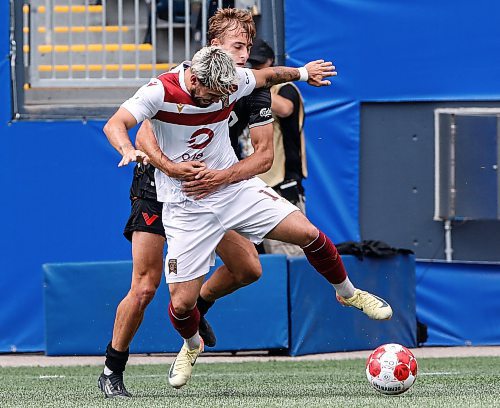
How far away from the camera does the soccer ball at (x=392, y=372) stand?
20.5 ft

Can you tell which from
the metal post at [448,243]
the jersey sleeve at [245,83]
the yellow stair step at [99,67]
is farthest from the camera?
the yellow stair step at [99,67]

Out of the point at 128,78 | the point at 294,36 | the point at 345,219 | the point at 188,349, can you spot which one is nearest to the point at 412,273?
the point at 345,219

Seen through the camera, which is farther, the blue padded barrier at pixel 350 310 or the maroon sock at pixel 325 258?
the blue padded barrier at pixel 350 310

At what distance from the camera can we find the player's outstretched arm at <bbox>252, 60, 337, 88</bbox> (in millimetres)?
7061

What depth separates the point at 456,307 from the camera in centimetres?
1150

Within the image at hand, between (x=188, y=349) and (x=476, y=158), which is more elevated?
(x=476, y=158)

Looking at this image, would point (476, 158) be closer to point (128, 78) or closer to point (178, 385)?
point (128, 78)

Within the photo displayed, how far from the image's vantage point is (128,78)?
12.0 meters

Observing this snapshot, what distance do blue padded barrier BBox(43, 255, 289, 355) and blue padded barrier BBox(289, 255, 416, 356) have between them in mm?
117

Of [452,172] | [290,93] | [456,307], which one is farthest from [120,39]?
[456,307]

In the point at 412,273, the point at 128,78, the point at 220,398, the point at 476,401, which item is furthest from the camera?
the point at 128,78

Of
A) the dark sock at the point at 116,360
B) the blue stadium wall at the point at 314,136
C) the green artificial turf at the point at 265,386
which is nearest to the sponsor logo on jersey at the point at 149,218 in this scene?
the dark sock at the point at 116,360

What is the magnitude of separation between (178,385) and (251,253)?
2.96 feet

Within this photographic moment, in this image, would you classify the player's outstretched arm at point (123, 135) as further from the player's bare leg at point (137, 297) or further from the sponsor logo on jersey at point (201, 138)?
the player's bare leg at point (137, 297)
